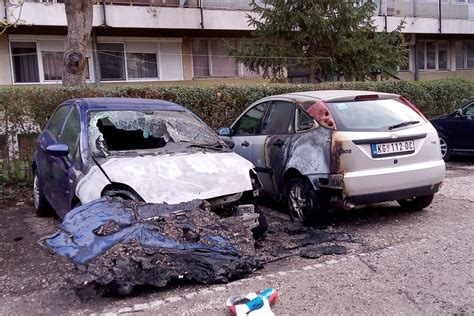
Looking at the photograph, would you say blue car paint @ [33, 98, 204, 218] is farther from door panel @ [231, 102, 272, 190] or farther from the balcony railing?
the balcony railing

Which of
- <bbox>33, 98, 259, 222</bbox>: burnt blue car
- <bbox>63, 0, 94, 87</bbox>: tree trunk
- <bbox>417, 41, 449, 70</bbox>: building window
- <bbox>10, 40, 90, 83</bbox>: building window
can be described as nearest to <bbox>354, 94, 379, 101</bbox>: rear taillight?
<bbox>33, 98, 259, 222</bbox>: burnt blue car

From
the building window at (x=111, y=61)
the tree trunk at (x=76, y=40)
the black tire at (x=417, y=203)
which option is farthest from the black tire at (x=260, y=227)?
the building window at (x=111, y=61)

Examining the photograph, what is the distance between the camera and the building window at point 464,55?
2648 centimetres

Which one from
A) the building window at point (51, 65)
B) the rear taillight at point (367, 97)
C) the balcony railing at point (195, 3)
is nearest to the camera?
the rear taillight at point (367, 97)

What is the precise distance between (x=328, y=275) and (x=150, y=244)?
1.61 m

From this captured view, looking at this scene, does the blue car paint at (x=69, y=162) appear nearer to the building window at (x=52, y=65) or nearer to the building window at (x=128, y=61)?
the building window at (x=52, y=65)

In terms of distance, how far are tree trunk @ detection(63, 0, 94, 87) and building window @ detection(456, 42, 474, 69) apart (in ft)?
70.8

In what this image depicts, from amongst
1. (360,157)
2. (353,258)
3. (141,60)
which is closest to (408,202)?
(360,157)

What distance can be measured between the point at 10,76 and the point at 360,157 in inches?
531

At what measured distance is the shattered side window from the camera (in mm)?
5809

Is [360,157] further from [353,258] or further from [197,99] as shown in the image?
[197,99]

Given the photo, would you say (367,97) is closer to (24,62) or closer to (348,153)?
(348,153)

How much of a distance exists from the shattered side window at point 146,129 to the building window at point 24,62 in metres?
11.7

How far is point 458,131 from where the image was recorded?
1073cm
